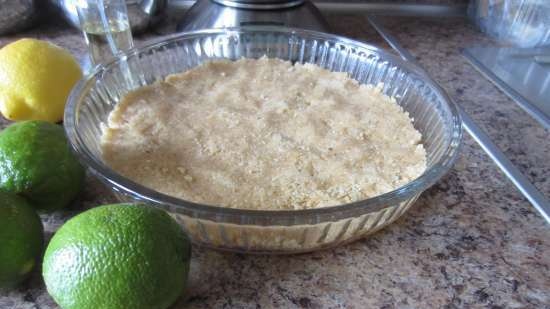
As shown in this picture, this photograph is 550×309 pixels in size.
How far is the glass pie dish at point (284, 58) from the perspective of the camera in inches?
23.2

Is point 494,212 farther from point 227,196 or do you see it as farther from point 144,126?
point 144,126

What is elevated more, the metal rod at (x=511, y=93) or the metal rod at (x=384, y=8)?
the metal rod at (x=384, y=8)

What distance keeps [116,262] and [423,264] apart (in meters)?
0.42

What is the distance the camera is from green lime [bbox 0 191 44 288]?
0.53 m

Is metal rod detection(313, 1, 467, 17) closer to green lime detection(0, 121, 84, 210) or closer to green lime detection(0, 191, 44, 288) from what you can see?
green lime detection(0, 121, 84, 210)

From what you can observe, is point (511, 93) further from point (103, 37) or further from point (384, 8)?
point (103, 37)

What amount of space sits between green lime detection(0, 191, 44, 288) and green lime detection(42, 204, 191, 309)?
0.04m

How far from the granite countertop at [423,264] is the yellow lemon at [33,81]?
174 millimetres

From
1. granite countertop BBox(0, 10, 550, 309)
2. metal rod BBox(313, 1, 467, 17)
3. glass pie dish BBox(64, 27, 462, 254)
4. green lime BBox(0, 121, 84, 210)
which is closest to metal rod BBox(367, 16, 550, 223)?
granite countertop BBox(0, 10, 550, 309)

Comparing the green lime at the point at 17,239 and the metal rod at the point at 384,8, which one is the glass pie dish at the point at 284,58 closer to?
the green lime at the point at 17,239

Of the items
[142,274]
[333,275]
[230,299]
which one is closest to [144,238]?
[142,274]

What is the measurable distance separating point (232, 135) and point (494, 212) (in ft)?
1.54

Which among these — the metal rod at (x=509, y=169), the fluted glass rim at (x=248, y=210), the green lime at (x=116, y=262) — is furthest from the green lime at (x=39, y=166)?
the metal rod at (x=509, y=169)

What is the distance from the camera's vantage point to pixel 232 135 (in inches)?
33.5
